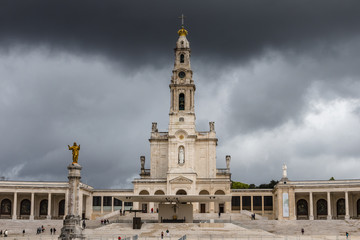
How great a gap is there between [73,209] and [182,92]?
1801 inches

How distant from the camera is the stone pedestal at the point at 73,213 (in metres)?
47.0

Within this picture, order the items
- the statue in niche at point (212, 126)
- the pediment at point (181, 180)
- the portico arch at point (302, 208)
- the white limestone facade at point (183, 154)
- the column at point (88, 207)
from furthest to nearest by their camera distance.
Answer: the statue in niche at point (212, 126), the column at point (88, 207), the portico arch at point (302, 208), the white limestone facade at point (183, 154), the pediment at point (181, 180)

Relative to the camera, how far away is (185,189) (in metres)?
84.9

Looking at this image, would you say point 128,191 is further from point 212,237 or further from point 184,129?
point 212,237

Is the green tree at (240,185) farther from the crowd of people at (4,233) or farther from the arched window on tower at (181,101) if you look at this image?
the crowd of people at (4,233)

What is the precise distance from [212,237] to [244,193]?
1384 inches

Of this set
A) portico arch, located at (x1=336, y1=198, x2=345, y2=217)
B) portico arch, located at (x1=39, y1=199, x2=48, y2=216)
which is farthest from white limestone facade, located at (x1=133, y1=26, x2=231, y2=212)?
portico arch, located at (x1=336, y1=198, x2=345, y2=217)

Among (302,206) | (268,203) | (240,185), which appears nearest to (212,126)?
(268,203)

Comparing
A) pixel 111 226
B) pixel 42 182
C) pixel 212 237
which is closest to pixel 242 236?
pixel 212 237

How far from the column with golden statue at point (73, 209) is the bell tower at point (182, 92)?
133 feet

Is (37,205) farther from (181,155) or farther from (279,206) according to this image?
(279,206)

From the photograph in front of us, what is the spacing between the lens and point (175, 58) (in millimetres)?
92750

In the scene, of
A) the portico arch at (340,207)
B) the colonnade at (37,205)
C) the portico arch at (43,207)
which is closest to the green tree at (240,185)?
the portico arch at (340,207)

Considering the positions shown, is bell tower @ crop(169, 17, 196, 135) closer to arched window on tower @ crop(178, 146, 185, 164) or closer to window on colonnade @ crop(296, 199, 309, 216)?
arched window on tower @ crop(178, 146, 185, 164)
